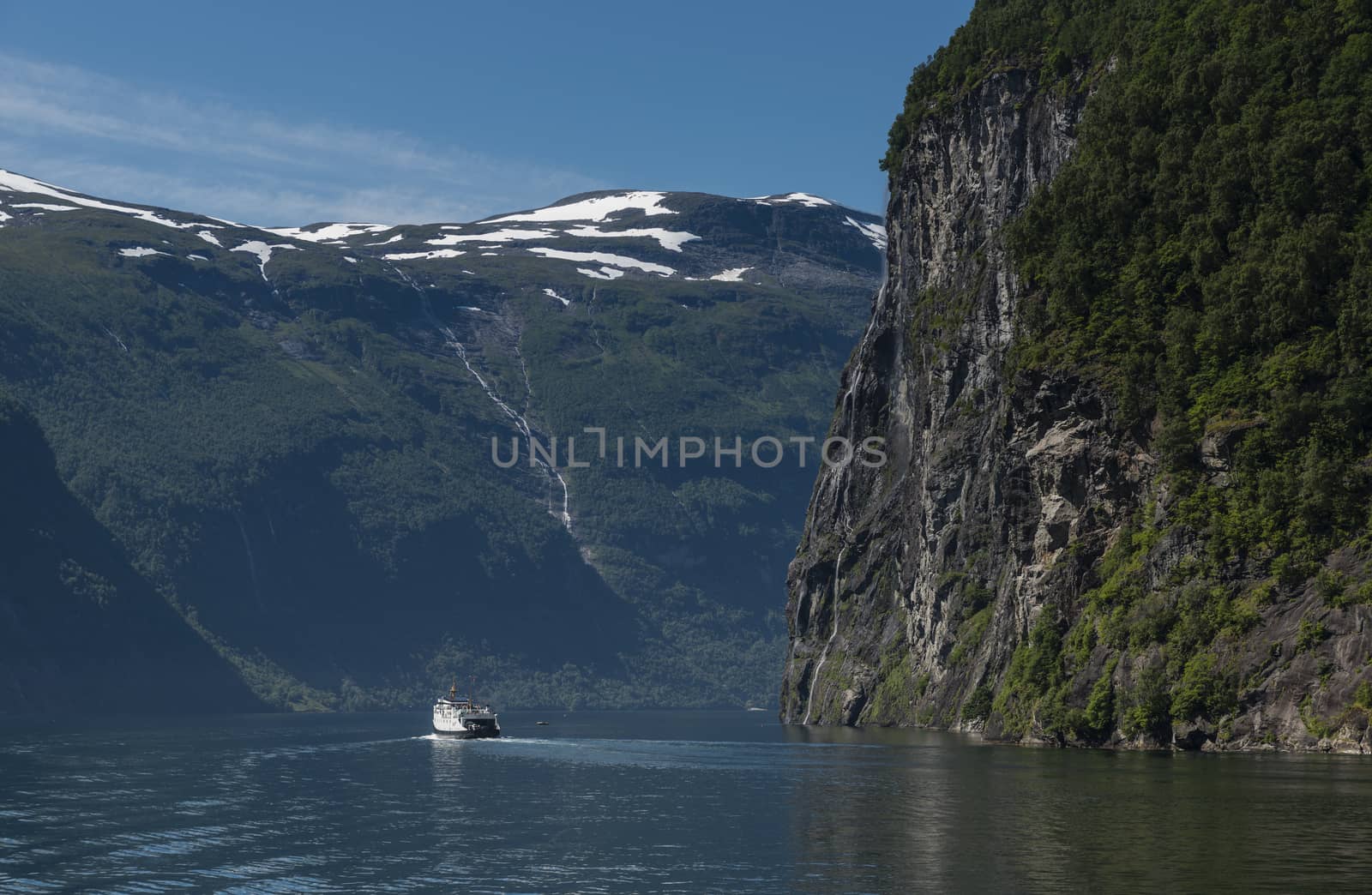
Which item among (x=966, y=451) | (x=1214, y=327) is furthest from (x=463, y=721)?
(x=1214, y=327)

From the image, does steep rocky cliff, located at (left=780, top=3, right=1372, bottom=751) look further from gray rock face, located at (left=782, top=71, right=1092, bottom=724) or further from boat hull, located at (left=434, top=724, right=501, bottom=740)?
boat hull, located at (left=434, top=724, right=501, bottom=740)

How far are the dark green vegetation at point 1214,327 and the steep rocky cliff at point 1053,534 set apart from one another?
0.26 m

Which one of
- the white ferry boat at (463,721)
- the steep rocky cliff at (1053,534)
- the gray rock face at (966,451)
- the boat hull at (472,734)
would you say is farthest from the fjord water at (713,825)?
the white ferry boat at (463,721)

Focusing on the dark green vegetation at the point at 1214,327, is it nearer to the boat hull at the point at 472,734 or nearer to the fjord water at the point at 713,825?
the fjord water at the point at 713,825

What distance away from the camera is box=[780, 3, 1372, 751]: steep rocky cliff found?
102750 mm

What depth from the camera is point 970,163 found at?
585ft

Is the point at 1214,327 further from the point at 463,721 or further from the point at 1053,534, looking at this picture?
the point at 463,721

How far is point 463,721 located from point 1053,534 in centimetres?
6846

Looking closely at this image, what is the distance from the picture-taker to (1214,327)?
11606 cm

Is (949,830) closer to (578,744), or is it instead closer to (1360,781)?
(1360,781)

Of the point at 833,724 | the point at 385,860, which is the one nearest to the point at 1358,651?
the point at 385,860

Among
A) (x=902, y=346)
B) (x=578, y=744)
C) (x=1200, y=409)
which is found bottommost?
(x=578, y=744)

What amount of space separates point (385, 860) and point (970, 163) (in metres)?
123

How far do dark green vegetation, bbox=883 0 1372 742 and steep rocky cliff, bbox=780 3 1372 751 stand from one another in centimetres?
26
